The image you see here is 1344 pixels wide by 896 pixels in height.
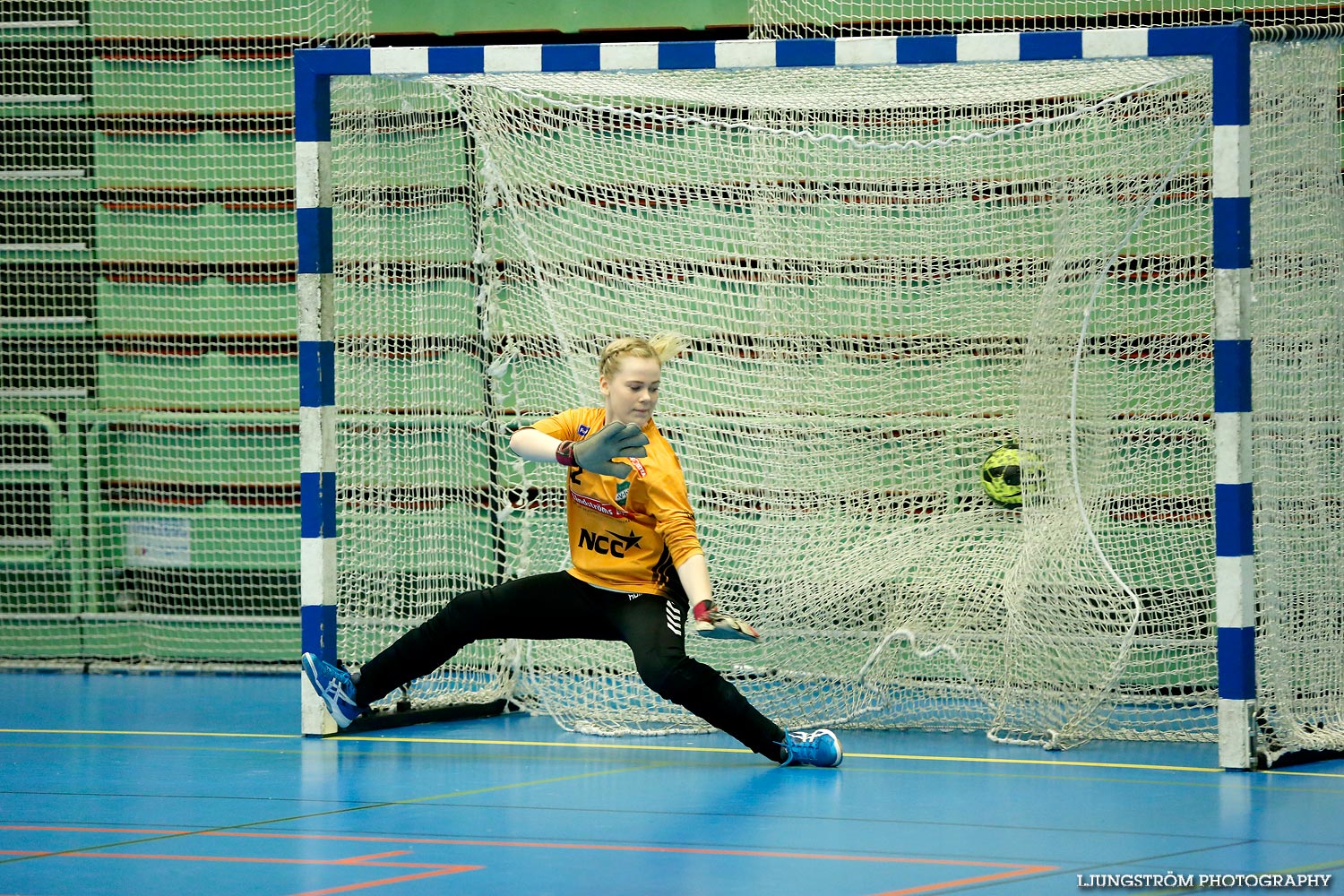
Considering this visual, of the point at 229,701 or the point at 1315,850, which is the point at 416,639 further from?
the point at 1315,850

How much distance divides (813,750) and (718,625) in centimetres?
83

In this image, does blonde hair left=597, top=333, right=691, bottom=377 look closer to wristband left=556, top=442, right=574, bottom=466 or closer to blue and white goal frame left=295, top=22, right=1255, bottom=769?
wristband left=556, top=442, right=574, bottom=466

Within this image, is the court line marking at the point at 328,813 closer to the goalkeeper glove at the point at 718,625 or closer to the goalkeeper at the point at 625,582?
the goalkeeper at the point at 625,582

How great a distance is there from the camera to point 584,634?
6.25m

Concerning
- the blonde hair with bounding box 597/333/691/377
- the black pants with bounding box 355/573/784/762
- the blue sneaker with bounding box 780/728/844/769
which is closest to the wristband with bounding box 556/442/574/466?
the blonde hair with bounding box 597/333/691/377

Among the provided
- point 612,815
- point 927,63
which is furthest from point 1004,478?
→ point 612,815

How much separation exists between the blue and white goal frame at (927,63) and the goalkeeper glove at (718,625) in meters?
1.62

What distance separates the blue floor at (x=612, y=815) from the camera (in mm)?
4410

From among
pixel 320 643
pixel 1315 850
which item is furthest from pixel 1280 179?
pixel 320 643

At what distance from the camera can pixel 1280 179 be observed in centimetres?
630

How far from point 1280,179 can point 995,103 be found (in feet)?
4.26

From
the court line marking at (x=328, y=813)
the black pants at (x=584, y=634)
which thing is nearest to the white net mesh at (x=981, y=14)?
the black pants at (x=584, y=634)

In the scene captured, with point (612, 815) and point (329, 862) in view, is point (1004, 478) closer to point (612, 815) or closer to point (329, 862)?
point (612, 815)

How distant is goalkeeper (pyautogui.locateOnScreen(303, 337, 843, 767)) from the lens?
588 centimetres
